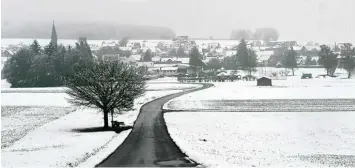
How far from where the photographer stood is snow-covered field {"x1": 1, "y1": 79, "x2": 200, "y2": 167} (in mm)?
21656

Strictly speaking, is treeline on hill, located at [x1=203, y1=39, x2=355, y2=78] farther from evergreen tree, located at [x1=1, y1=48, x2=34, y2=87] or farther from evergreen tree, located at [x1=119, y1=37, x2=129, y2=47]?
evergreen tree, located at [x1=119, y1=37, x2=129, y2=47]

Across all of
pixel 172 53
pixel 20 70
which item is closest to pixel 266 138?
pixel 20 70

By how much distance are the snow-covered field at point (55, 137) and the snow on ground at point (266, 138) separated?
189 inches

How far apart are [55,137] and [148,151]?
970 cm

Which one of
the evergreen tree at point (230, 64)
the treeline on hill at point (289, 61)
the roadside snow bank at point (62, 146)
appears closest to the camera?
the roadside snow bank at point (62, 146)

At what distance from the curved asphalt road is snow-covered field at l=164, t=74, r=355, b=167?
2.28ft

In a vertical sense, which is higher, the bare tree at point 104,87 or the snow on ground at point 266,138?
the bare tree at point 104,87

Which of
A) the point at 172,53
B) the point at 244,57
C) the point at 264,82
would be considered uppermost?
the point at 172,53

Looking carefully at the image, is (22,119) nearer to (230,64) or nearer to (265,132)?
(265,132)

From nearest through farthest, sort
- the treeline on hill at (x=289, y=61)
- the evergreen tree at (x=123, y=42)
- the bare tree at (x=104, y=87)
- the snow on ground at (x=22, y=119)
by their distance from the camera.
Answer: the snow on ground at (x=22, y=119) → the bare tree at (x=104, y=87) → the treeline on hill at (x=289, y=61) → the evergreen tree at (x=123, y=42)

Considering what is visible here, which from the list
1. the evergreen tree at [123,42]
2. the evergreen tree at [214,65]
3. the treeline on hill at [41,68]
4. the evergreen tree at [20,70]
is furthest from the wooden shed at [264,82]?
the evergreen tree at [123,42]

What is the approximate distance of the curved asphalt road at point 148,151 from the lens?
782 inches

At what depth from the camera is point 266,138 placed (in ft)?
92.0

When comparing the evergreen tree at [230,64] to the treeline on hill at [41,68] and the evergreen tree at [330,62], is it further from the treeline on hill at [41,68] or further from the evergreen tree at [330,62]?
the treeline on hill at [41,68]
